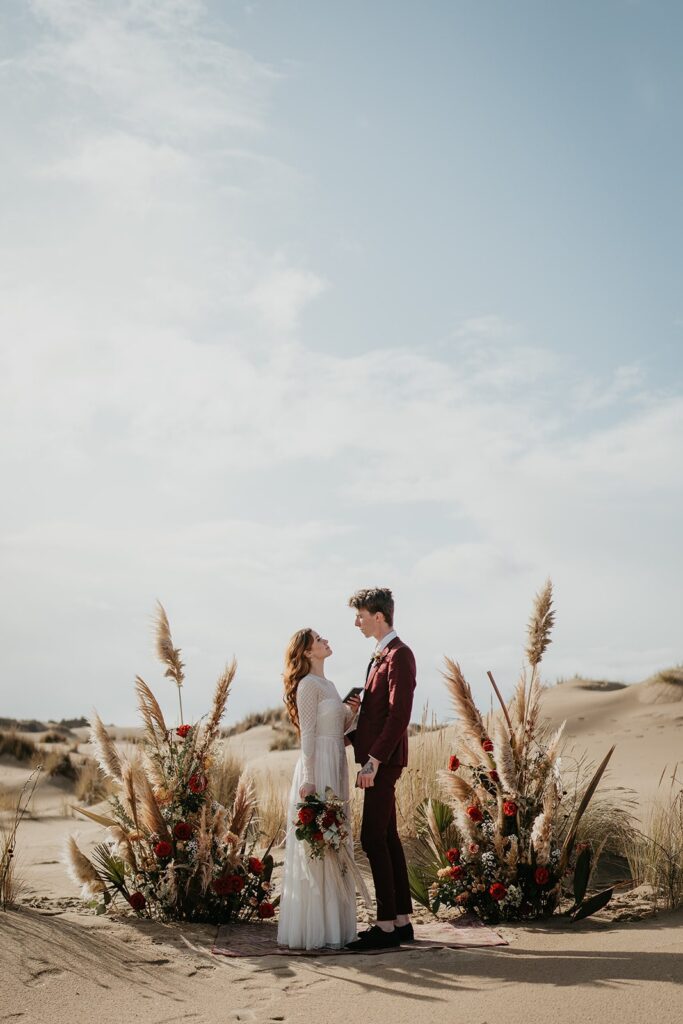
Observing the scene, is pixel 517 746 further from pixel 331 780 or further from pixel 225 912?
pixel 225 912

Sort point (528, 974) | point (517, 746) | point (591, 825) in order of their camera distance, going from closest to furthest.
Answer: point (528, 974) < point (517, 746) < point (591, 825)

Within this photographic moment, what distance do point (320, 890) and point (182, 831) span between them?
1.14m

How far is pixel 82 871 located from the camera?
7.16 meters

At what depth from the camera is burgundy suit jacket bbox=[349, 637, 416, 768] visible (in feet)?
20.4

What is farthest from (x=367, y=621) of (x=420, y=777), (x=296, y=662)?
(x=420, y=777)

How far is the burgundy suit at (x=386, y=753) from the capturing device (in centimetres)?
623

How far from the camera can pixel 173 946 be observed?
21.0ft

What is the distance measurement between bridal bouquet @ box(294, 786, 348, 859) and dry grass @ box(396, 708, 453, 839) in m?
3.50

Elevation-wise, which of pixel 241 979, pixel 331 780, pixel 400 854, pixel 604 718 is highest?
pixel 604 718

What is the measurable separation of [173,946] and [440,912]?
2.28 metres

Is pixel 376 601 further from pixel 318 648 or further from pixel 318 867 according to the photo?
pixel 318 867

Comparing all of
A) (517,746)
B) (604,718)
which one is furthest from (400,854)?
(604,718)

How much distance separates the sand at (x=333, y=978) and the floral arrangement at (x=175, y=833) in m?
0.26

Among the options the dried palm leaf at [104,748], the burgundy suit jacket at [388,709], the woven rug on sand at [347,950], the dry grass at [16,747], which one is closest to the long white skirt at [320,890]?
the woven rug on sand at [347,950]
